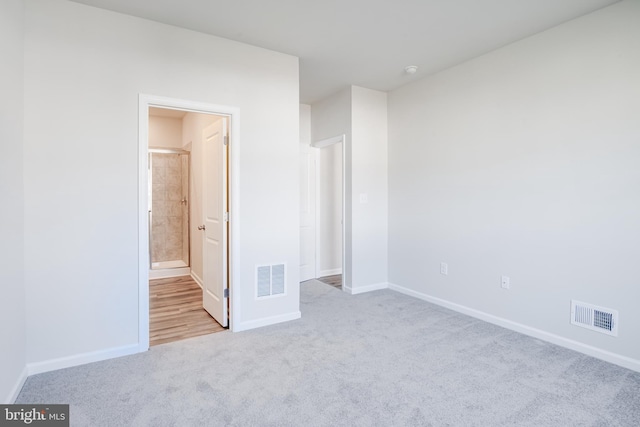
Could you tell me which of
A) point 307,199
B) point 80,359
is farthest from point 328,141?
point 80,359

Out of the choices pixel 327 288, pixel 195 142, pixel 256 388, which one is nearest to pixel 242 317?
pixel 256 388

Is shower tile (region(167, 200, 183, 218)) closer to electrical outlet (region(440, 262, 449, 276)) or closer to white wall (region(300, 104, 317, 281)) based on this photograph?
white wall (region(300, 104, 317, 281))

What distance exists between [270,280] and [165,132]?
376 centimetres

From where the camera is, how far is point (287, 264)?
3.42 meters

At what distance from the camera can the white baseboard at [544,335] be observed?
2.46m

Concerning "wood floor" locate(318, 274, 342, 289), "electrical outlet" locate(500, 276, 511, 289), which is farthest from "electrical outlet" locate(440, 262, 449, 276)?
"wood floor" locate(318, 274, 342, 289)

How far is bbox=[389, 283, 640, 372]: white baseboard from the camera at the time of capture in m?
2.46

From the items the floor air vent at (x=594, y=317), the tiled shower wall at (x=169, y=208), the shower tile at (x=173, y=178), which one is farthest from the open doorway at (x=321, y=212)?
the floor air vent at (x=594, y=317)

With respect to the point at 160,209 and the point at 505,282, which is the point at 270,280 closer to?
the point at 505,282

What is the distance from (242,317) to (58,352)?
53.8 inches

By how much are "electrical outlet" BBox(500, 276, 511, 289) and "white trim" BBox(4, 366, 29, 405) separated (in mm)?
3805

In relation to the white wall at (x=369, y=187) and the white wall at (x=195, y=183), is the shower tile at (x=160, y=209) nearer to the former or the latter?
the white wall at (x=195, y=183)

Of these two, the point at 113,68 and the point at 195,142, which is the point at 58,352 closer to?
the point at 113,68

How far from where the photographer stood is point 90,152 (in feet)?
8.21
